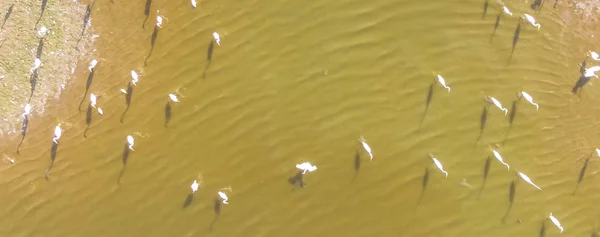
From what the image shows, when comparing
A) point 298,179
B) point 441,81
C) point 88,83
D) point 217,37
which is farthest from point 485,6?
point 88,83

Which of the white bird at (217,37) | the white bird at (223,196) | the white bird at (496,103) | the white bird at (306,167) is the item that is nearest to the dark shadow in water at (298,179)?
the white bird at (306,167)

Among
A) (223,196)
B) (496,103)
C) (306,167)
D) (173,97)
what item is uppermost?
(496,103)

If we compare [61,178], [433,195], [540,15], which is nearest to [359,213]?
[433,195]

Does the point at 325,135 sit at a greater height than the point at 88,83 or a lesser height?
greater

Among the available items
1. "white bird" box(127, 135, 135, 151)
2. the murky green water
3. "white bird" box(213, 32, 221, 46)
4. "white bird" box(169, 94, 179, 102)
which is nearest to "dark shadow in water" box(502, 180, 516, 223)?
the murky green water

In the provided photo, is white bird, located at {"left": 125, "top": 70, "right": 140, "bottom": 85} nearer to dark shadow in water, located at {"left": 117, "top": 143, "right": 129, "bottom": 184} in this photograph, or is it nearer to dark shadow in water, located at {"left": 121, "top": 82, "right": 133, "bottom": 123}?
dark shadow in water, located at {"left": 121, "top": 82, "right": 133, "bottom": 123}

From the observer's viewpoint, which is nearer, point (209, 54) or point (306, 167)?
point (306, 167)

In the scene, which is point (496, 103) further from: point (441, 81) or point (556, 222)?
point (556, 222)
